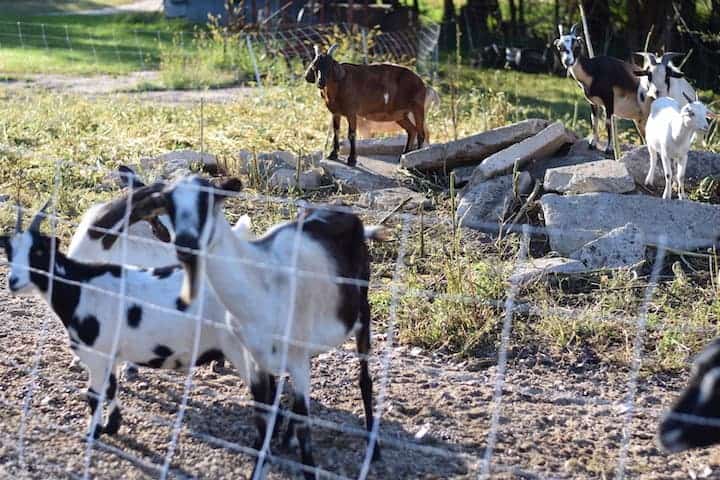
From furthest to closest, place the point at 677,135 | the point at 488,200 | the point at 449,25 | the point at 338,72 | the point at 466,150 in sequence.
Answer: the point at 449,25, the point at 338,72, the point at 466,150, the point at 677,135, the point at 488,200

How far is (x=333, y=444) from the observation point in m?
5.00

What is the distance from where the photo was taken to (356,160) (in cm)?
1066

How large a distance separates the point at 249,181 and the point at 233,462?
477 centimetres

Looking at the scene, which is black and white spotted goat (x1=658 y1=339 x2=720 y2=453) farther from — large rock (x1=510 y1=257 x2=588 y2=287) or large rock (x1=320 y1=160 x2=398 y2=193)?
large rock (x1=320 y1=160 x2=398 y2=193)

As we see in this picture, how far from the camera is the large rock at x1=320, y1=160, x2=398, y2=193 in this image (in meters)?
Answer: 9.45

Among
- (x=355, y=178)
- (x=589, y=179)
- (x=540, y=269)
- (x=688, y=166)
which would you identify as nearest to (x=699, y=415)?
(x=540, y=269)

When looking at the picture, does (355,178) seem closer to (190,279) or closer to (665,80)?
(665,80)

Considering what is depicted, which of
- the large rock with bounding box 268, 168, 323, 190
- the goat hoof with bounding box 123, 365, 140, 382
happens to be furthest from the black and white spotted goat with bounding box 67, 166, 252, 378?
the large rock with bounding box 268, 168, 323, 190

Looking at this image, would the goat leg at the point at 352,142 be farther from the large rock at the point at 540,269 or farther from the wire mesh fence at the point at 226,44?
the wire mesh fence at the point at 226,44

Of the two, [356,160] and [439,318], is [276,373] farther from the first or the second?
[356,160]

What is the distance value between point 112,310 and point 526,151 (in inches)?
192

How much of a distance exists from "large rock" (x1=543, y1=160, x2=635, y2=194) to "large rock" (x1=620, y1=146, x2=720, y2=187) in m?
0.87

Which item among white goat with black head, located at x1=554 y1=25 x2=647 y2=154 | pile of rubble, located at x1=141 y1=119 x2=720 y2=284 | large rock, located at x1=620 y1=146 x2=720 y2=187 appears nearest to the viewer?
pile of rubble, located at x1=141 y1=119 x2=720 y2=284

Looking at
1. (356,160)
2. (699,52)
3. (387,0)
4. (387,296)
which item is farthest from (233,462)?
(387,0)
